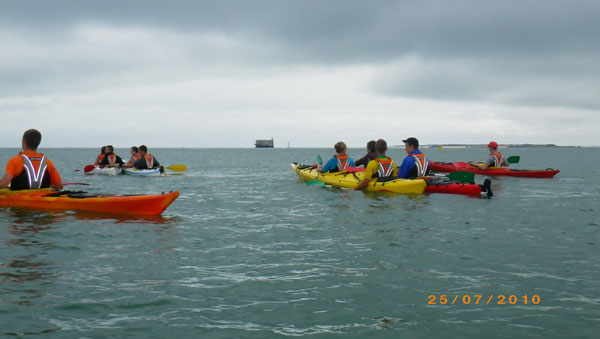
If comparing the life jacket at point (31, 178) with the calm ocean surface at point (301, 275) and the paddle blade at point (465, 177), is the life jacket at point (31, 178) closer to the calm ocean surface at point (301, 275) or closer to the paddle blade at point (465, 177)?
the calm ocean surface at point (301, 275)

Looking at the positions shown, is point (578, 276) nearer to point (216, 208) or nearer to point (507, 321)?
point (507, 321)

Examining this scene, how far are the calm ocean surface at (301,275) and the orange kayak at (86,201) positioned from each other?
Answer: 0.25 metres

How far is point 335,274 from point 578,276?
3307 millimetres

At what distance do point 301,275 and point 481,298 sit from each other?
92.2 inches

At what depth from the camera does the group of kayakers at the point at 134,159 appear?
24.9 metres

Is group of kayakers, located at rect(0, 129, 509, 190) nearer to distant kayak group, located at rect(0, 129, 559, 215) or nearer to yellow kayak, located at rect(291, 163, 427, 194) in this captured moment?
distant kayak group, located at rect(0, 129, 559, 215)

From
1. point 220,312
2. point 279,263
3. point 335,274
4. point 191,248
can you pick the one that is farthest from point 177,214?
point 220,312

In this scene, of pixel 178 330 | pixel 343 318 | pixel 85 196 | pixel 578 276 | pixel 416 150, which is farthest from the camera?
pixel 416 150

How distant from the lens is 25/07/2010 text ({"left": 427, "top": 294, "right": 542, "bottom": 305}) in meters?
5.52

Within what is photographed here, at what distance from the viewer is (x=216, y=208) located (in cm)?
1418

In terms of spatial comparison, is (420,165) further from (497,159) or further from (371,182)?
(497,159)

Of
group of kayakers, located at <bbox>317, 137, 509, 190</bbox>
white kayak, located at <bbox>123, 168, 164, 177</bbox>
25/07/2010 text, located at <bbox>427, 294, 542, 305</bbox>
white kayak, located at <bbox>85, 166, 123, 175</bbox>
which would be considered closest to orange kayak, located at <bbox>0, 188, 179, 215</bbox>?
25/07/2010 text, located at <bbox>427, 294, 542, 305</bbox>

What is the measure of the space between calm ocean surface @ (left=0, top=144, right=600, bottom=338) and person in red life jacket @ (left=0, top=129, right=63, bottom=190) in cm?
77

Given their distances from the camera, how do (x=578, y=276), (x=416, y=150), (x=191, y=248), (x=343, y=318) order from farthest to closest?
1. (x=416, y=150)
2. (x=191, y=248)
3. (x=578, y=276)
4. (x=343, y=318)
